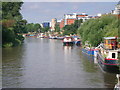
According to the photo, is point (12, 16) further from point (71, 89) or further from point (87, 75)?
point (71, 89)

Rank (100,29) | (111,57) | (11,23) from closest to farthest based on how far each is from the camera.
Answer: (111,57), (100,29), (11,23)

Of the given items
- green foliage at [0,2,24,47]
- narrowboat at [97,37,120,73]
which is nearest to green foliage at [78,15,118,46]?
narrowboat at [97,37,120,73]

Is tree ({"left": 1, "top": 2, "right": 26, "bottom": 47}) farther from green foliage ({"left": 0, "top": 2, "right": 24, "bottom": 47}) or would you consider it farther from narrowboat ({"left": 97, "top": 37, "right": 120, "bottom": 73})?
narrowboat ({"left": 97, "top": 37, "right": 120, "bottom": 73})

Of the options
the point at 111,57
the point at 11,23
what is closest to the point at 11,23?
the point at 11,23

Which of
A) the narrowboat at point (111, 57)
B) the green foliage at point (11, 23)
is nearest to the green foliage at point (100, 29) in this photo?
the narrowboat at point (111, 57)

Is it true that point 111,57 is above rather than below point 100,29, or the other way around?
below

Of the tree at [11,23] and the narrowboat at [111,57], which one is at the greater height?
the tree at [11,23]

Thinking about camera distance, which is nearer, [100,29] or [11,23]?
[100,29]

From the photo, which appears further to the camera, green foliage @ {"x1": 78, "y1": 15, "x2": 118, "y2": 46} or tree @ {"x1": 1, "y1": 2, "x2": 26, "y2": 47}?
tree @ {"x1": 1, "y1": 2, "x2": 26, "y2": 47}

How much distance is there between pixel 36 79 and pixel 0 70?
5.98 metres

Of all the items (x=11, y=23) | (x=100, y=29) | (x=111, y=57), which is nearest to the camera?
(x=111, y=57)

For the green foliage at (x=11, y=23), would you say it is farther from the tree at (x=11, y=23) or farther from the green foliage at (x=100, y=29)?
the green foliage at (x=100, y=29)

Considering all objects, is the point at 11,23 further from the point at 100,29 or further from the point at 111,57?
the point at 111,57

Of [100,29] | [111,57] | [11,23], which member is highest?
[11,23]
